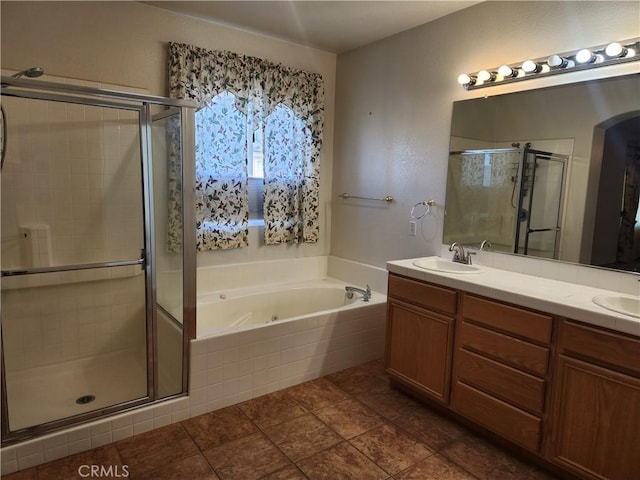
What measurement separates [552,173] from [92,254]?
2.91m

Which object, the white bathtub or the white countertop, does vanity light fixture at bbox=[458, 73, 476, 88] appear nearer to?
the white countertop

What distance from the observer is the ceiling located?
2.75 meters

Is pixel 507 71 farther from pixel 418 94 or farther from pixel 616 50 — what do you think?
pixel 418 94

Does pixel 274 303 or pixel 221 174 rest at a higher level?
pixel 221 174

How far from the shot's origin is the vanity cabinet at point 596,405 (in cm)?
163

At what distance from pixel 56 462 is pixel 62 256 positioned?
122 cm

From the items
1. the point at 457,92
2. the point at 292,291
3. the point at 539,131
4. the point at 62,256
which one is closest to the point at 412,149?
the point at 457,92

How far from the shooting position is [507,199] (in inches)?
102

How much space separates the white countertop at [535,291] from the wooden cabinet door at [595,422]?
214 millimetres

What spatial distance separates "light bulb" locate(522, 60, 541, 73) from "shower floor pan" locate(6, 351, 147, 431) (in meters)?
2.77

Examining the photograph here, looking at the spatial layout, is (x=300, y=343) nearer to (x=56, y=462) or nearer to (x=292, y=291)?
(x=292, y=291)

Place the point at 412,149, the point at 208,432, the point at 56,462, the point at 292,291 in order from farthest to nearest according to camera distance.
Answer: the point at 292,291
the point at 412,149
the point at 208,432
the point at 56,462

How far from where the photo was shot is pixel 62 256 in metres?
2.63

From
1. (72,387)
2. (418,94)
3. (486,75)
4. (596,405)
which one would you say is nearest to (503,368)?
(596,405)
